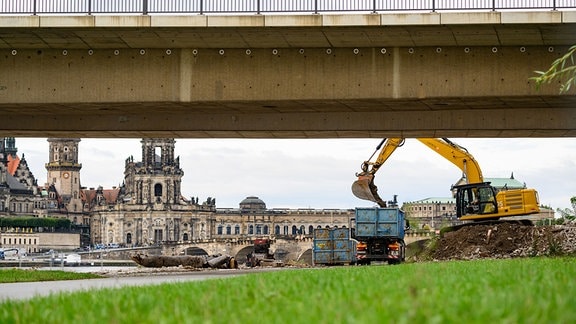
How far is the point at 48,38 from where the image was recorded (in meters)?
33.7

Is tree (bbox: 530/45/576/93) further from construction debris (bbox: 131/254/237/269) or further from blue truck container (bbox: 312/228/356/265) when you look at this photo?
construction debris (bbox: 131/254/237/269)

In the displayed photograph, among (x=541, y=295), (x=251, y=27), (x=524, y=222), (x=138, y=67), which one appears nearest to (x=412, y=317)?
(x=541, y=295)

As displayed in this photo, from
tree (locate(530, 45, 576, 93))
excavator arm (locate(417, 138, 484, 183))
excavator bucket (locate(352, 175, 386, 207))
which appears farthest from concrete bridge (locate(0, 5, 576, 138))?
excavator bucket (locate(352, 175, 386, 207))

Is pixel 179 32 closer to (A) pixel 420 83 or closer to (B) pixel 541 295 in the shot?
(A) pixel 420 83

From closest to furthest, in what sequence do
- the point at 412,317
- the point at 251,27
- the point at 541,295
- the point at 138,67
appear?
1. the point at 412,317
2. the point at 541,295
3. the point at 251,27
4. the point at 138,67

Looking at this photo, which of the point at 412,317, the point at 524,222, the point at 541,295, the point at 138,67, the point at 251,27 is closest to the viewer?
the point at 412,317

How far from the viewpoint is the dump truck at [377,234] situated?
5081cm

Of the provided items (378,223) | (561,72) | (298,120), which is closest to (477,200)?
(378,223)

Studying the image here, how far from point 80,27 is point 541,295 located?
2363cm

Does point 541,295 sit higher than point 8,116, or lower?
lower

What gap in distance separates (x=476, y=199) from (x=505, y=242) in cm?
595

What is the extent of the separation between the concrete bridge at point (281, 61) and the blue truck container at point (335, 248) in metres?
17.1

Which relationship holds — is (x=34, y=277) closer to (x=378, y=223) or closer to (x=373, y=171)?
(x=378, y=223)

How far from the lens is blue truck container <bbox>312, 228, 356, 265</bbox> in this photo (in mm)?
52656
